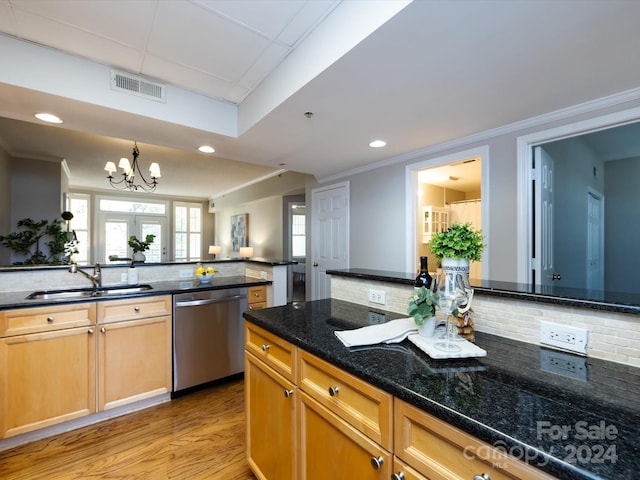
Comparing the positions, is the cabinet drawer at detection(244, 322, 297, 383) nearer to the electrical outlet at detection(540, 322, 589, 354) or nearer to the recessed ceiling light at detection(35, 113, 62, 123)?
the electrical outlet at detection(540, 322, 589, 354)

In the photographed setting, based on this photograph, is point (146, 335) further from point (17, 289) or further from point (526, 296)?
point (526, 296)

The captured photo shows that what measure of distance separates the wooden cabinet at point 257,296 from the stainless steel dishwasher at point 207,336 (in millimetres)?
58

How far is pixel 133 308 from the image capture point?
228 centimetres

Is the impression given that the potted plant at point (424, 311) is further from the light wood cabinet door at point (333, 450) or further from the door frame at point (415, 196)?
the door frame at point (415, 196)

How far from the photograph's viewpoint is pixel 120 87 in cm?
211

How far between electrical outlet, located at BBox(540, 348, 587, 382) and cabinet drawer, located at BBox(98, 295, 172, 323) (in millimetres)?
Result: 2466

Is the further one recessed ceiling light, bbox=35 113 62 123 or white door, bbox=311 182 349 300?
white door, bbox=311 182 349 300

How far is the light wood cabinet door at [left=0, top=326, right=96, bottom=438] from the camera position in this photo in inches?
73.7

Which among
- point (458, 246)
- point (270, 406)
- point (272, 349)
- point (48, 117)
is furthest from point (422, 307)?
point (48, 117)

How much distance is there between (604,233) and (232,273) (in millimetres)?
5598

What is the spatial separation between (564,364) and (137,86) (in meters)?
2.87

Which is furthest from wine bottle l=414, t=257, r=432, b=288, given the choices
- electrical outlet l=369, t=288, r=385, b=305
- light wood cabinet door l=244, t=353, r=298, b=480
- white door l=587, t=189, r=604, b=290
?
white door l=587, t=189, r=604, b=290

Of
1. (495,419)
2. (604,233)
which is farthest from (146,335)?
(604,233)

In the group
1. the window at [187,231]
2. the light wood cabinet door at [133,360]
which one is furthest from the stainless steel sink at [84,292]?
the window at [187,231]
